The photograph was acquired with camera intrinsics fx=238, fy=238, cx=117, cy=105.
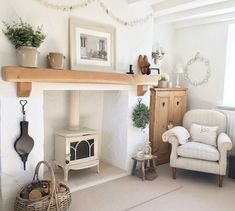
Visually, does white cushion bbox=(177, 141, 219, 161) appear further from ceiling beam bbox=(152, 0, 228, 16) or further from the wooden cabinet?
ceiling beam bbox=(152, 0, 228, 16)

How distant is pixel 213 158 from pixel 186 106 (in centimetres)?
134

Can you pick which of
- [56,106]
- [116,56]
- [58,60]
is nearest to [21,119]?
[58,60]

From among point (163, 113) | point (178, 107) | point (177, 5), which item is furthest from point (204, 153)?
point (177, 5)

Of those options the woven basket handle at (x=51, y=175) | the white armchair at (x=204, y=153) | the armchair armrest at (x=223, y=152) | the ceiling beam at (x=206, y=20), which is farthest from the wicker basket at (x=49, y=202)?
the ceiling beam at (x=206, y=20)

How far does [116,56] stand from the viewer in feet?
10.2

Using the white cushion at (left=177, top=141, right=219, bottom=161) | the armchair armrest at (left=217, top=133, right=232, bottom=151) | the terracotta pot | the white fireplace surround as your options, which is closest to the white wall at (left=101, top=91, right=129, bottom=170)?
the white fireplace surround

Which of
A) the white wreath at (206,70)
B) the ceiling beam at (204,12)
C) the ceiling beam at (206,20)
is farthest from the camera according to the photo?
the white wreath at (206,70)

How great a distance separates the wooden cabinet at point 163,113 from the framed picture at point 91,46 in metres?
1.02

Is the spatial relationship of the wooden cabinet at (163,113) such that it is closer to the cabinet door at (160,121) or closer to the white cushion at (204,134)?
the cabinet door at (160,121)

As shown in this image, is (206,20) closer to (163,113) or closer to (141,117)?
(163,113)

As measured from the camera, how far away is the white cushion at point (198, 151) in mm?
3119

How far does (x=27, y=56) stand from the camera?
2.25m

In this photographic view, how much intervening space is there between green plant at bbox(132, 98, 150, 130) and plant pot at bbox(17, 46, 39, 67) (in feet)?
5.19

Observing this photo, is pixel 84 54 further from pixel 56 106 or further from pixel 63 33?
pixel 56 106
